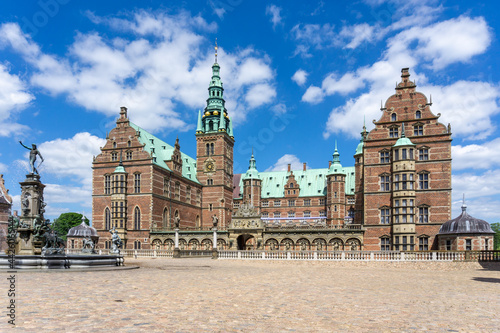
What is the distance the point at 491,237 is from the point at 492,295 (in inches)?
1004

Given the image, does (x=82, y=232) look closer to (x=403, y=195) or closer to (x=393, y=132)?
(x=403, y=195)

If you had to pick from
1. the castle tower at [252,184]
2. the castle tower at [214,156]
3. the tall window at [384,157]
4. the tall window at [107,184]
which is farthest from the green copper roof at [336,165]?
the tall window at [107,184]

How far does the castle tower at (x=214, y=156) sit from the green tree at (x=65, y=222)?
38.2 metres

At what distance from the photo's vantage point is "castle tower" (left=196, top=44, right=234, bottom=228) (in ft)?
225

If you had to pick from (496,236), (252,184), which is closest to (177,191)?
(252,184)

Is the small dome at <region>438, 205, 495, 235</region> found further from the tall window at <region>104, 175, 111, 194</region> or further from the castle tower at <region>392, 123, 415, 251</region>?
the tall window at <region>104, 175, 111, 194</region>

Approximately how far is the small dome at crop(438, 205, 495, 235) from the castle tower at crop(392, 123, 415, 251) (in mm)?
4677

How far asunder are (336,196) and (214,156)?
22475 millimetres

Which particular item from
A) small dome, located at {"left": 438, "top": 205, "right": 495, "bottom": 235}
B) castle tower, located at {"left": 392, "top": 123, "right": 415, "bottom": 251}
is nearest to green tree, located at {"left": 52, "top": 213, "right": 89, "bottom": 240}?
castle tower, located at {"left": 392, "top": 123, "right": 415, "bottom": 251}

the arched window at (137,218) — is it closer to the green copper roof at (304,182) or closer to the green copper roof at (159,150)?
the green copper roof at (159,150)

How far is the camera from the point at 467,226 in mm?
34750

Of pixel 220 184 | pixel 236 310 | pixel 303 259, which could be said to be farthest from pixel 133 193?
pixel 236 310

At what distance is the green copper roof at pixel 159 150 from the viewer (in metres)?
56.0

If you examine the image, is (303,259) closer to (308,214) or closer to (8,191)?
(308,214)
